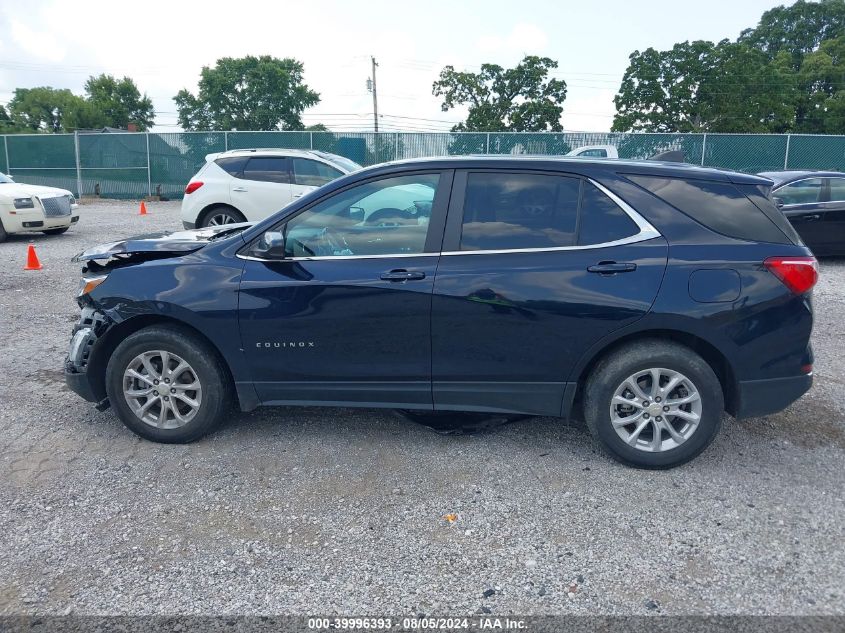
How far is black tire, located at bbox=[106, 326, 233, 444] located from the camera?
4188 millimetres

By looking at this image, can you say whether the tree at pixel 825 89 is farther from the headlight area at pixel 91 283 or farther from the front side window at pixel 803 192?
the headlight area at pixel 91 283

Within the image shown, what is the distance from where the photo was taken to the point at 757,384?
385cm

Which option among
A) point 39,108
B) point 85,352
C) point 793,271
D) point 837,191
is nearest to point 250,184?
point 85,352

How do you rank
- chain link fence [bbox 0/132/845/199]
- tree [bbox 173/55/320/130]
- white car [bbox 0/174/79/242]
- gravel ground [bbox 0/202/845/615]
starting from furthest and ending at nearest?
1. tree [bbox 173/55/320/130]
2. chain link fence [bbox 0/132/845/199]
3. white car [bbox 0/174/79/242]
4. gravel ground [bbox 0/202/845/615]

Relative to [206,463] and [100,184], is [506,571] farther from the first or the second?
[100,184]

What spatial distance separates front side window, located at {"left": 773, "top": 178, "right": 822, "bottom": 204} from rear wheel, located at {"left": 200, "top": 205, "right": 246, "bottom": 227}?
27.7ft

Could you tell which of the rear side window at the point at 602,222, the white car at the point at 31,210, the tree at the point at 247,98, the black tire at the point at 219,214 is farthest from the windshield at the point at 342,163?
the tree at the point at 247,98

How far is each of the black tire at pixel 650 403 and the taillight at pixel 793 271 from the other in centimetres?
62

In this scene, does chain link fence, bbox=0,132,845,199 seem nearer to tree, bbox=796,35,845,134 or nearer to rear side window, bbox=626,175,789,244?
rear side window, bbox=626,175,789,244

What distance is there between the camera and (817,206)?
10414 mm

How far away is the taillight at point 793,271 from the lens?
12.4 ft

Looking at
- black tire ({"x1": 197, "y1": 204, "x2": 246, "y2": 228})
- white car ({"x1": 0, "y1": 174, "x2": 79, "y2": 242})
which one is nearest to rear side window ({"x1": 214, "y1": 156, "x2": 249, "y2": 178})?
black tire ({"x1": 197, "y1": 204, "x2": 246, "y2": 228})

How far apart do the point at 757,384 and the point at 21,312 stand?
749cm

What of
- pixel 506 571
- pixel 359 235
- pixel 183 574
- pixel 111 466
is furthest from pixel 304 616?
pixel 359 235
